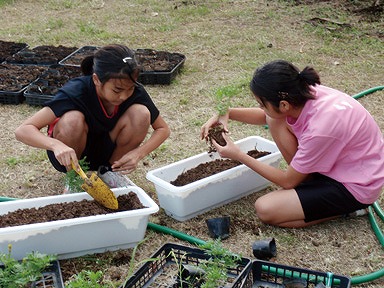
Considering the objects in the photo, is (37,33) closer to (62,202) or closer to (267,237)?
(62,202)

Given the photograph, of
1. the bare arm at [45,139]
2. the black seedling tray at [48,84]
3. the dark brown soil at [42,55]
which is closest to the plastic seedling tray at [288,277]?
the bare arm at [45,139]

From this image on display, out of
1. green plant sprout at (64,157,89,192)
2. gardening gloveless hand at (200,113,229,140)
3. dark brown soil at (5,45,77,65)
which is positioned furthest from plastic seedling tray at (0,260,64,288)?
dark brown soil at (5,45,77,65)

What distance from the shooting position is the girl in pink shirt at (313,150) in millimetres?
2869

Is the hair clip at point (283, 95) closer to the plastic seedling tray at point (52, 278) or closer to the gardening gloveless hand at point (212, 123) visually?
the gardening gloveless hand at point (212, 123)

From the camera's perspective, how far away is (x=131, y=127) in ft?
10.7

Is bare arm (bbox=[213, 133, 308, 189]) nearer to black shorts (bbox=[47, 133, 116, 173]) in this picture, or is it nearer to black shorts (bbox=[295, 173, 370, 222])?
black shorts (bbox=[295, 173, 370, 222])

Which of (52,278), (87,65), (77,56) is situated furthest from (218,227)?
(77,56)

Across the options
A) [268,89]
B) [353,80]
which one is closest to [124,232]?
[268,89]

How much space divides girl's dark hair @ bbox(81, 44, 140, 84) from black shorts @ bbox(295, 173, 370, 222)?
1.12 m

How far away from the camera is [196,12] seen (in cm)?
775

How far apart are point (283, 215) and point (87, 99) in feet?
4.16

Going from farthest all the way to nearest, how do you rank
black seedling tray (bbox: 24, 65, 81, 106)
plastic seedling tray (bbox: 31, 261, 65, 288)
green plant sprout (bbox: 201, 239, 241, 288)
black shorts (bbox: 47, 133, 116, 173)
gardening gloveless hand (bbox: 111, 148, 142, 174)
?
black seedling tray (bbox: 24, 65, 81, 106) → black shorts (bbox: 47, 133, 116, 173) → gardening gloveless hand (bbox: 111, 148, 142, 174) → plastic seedling tray (bbox: 31, 261, 65, 288) → green plant sprout (bbox: 201, 239, 241, 288)

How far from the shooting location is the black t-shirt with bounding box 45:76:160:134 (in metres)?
3.12

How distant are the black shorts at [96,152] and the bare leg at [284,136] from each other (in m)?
0.95
